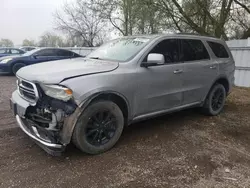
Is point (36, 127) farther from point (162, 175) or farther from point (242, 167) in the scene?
point (242, 167)

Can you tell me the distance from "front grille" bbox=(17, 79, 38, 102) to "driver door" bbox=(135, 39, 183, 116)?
4.89 ft

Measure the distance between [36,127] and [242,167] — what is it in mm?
2822

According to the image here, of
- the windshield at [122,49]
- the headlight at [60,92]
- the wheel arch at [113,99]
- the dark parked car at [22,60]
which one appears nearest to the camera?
the headlight at [60,92]

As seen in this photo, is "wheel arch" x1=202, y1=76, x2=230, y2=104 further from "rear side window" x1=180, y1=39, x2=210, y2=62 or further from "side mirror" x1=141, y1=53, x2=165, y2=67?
"side mirror" x1=141, y1=53, x2=165, y2=67

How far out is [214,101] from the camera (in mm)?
5355

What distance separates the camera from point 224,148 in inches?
148

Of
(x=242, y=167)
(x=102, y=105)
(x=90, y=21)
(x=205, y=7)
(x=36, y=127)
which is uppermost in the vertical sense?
(x=90, y=21)

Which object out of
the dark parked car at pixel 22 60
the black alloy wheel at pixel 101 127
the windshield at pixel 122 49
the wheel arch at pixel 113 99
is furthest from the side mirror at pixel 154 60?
the dark parked car at pixel 22 60

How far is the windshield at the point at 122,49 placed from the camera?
3943 mm

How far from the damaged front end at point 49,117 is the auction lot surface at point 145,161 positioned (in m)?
0.33

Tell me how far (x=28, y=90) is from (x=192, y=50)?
3141 millimetres

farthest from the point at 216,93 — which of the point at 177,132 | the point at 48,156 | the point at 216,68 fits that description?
the point at 48,156

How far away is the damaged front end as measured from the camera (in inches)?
117

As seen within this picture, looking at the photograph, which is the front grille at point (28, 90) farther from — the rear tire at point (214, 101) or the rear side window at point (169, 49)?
the rear tire at point (214, 101)
